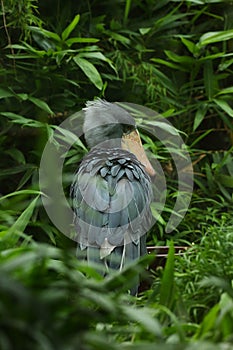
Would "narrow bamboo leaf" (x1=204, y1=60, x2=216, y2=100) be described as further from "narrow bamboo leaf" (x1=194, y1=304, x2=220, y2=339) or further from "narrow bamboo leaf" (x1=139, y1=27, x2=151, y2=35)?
"narrow bamboo leaf" (x1=194, y1=304, x2=220, y2=339)

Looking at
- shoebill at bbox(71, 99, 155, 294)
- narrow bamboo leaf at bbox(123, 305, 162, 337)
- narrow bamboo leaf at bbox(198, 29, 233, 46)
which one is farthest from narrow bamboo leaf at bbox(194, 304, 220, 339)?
narrow bamboo leaf at bbox(198, 29, 233, 46)

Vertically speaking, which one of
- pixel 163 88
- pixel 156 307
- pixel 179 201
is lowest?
pixel 179 201

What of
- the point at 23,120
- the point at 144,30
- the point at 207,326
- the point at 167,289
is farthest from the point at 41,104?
the point at 207,326

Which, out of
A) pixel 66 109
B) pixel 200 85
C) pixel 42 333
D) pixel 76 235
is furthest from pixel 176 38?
pixel 42 333

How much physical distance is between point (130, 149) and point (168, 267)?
1.36m

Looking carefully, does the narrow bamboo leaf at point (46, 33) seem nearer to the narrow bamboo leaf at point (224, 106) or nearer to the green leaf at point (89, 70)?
the green leaf at point (89, 70)

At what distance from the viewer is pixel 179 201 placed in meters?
2.52

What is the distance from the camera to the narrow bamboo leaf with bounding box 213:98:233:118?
2619 millimetres

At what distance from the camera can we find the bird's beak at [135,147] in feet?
6.94

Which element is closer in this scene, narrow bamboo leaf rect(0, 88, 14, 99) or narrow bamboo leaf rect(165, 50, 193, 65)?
narrow bamboo leaf rect(0, 88, 14, 99)

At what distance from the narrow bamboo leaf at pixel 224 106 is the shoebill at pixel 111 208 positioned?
79 centimetres

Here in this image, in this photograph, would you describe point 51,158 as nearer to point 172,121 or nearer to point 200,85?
point 172,121

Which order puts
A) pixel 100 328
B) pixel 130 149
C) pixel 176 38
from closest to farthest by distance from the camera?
pixel 100 328, pixel 130 149, pixel 176 38

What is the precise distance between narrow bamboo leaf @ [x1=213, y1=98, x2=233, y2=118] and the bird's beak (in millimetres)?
567
